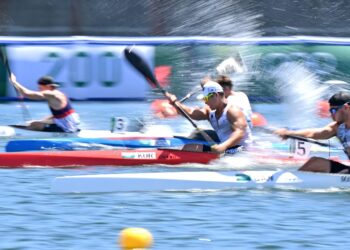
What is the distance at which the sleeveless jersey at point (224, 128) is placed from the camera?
1226cm

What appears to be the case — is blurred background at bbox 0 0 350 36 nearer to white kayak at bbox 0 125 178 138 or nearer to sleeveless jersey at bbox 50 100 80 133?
white kayak at bbox 0 125 178 138

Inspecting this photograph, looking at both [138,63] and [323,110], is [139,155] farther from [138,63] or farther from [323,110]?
[323,110]

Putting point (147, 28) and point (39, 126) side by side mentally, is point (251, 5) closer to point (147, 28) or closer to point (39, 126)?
point (147, 28)

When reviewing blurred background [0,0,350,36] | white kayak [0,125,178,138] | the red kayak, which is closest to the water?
the red kayak

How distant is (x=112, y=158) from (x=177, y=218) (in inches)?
139

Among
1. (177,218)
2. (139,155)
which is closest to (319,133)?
(177,218)

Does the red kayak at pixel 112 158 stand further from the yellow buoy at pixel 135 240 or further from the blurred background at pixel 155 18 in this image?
the blurred background at pixel 155 18

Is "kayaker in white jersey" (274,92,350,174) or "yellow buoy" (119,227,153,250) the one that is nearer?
"yellow buoy" (119,227,153,250)

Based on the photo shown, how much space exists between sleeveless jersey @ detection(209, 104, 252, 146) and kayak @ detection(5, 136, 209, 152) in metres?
1.07

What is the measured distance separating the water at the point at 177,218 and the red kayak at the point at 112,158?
1055mm

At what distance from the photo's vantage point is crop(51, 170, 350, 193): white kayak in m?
10.1

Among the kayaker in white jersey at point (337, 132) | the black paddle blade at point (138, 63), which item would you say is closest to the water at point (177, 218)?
the kayaker in white jersey at point (337, 132)

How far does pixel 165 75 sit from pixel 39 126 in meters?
4.97

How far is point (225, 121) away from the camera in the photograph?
12266 millimetres
